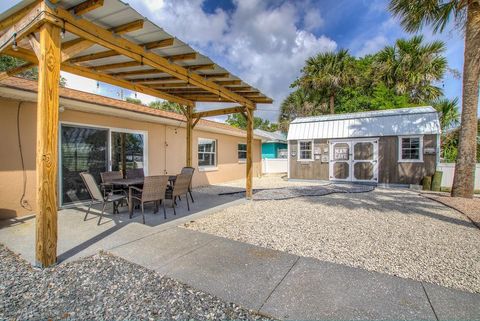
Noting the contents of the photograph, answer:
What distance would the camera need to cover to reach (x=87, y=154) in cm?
643

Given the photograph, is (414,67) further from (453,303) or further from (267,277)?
(267,277)

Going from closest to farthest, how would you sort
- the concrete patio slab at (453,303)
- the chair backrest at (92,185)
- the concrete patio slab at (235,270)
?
the concrete patio slab at (453,303)
the concrete patio slab at (235,270)
the chair backrest at (92,185)

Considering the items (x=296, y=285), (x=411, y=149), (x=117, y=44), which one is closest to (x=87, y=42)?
(x=117, y=44)

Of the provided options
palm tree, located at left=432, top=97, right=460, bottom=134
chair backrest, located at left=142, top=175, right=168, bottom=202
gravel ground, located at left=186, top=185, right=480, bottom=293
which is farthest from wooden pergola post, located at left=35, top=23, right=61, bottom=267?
palm tree, located at left=432, top=97, right=460, bottom=134

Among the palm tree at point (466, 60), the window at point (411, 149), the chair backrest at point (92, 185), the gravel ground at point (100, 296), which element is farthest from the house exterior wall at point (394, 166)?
the gravel ground at point (100, 296)

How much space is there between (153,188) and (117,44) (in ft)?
8.86

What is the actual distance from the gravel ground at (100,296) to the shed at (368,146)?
11.2 m

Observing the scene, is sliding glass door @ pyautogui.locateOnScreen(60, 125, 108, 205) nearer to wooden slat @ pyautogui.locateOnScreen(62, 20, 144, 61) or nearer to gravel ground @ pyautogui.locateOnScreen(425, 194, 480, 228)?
wooden slat @ pyautogui.locateOnScreen(62, 20, 144, 61)

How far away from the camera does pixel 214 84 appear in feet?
19.5

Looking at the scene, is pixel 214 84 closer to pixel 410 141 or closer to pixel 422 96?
pixel 410 141

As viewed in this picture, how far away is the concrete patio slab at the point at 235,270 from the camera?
241 cm

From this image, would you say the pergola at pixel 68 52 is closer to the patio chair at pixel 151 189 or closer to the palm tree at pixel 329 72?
the patio chair at pixel 151 189

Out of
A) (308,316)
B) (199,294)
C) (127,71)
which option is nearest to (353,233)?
(308,316)

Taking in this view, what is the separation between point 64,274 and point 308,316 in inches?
106
